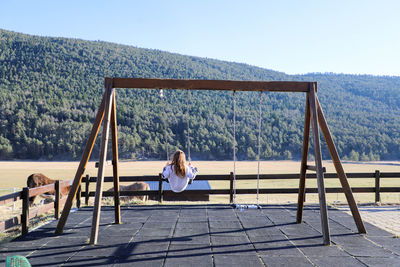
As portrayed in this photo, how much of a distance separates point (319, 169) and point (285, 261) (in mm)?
1753

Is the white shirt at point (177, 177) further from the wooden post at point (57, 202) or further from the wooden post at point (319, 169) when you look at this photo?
the wooden post at point (57, 202)

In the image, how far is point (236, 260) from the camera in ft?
13.1

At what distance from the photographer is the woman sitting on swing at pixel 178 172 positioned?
5.75 meters

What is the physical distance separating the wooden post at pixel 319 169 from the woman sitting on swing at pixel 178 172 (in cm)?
195

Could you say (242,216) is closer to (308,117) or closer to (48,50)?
(308,117)

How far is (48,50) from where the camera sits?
261ft

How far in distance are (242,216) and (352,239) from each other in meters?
2.06

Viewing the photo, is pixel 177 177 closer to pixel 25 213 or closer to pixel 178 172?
pixel 178 172

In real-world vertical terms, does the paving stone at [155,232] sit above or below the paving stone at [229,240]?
below

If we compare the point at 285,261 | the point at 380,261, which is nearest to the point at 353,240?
the point at 380,261

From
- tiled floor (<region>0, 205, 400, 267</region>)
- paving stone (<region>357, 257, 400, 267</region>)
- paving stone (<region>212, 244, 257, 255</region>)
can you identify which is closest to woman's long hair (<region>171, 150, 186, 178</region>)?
tiled floor (<region>0, 205, 400, 267</region>)

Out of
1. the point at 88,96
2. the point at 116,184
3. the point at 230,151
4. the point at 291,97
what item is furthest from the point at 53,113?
the point at 116,184

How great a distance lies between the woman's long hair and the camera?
5730mm

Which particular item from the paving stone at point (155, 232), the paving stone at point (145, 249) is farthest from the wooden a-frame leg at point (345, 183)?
the paving stone at point (145, 249)
